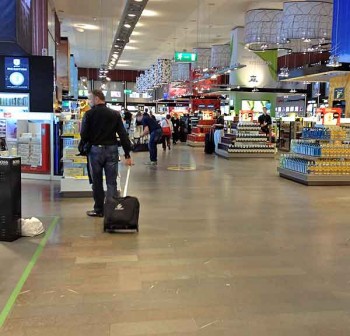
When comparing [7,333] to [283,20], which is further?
[283,20]

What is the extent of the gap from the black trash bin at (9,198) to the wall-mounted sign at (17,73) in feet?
17.6

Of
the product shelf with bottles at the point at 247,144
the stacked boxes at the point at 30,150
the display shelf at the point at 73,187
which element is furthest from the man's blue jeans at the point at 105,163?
the product shelf with bottles at the point at 247,144

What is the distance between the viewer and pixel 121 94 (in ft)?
144

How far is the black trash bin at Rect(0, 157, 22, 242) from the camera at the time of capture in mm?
4844

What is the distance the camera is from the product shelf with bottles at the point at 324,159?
9.59 metres

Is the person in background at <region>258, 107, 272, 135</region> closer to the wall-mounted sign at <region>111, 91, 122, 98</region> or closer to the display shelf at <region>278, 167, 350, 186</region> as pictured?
the display shelf at <region>278, 167, 350, 186</region>

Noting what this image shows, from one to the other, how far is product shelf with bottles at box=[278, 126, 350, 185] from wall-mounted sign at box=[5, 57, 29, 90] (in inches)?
241

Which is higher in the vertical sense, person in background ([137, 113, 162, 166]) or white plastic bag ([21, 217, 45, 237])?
person in background ([137, 113, 162, 166])

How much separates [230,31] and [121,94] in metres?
23.5

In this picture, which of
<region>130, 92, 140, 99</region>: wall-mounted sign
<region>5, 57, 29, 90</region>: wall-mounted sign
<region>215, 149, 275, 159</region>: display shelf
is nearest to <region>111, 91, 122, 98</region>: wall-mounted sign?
<region>130, 92, 140, 99</region>: wall-mounted sign

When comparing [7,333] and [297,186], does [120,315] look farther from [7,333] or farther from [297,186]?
[297,186]

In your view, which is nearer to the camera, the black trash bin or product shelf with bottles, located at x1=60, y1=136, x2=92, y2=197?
the black trash bin

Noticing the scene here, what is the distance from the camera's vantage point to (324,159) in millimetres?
9734

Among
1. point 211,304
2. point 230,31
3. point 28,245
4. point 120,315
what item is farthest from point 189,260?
point 230,31
